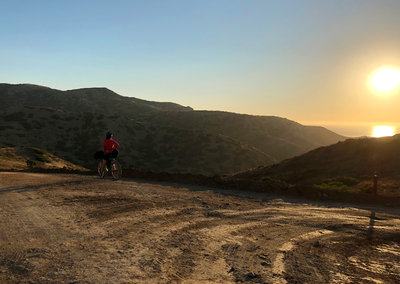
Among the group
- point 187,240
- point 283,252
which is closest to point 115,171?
point 187,240

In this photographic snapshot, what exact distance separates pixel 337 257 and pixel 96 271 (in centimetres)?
484

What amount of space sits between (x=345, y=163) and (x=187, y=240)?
74.9 feet

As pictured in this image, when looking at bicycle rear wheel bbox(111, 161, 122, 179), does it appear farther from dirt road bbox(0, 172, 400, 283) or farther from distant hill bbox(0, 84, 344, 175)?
distant hill bbox(0, 84, 344, 175)

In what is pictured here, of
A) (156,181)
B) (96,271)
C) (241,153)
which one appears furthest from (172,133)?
(96,271)

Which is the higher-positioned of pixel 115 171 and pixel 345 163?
pixel 345 163

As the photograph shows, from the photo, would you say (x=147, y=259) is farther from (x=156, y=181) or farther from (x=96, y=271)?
(x=156, y=181)

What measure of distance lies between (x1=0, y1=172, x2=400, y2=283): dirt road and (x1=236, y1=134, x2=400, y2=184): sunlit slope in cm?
1207

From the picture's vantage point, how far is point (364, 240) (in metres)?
7.98

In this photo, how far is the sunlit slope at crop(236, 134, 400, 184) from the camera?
23.5 m

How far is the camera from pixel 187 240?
294 inches

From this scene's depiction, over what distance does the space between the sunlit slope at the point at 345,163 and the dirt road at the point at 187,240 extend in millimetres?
12070

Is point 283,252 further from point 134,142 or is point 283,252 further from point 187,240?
point 134,142

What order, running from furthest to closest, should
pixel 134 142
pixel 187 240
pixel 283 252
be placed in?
pixel 134 142
pixel 187 240
pixel 283 252

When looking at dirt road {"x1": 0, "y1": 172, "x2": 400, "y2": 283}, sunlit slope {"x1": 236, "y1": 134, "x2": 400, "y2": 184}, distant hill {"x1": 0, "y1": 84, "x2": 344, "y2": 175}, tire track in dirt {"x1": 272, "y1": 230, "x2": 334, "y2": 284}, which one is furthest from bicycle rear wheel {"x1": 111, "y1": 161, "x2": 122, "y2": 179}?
distant hill {"x1": 0, "y1": 84, "x2": 344, "y2": 175}
